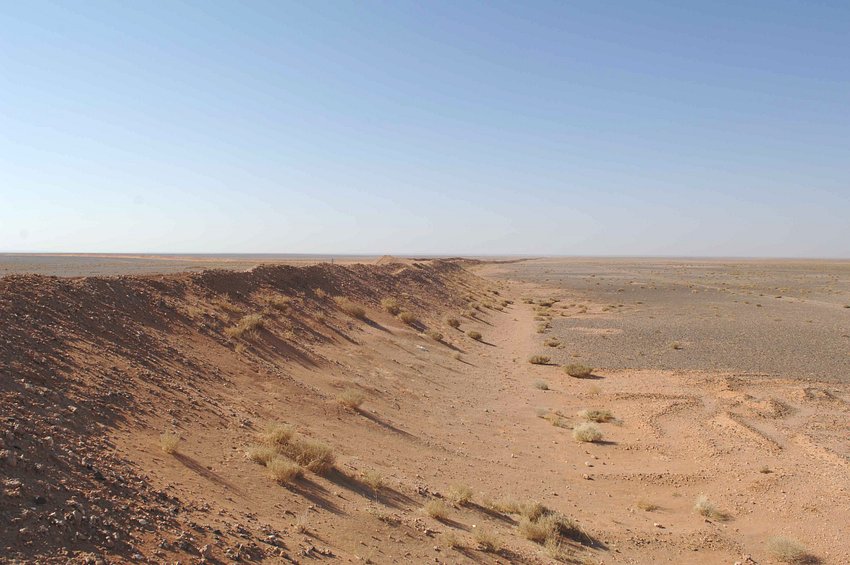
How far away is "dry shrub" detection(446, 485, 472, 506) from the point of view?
9.62 metres

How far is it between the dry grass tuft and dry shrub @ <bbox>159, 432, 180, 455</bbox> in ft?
32.5

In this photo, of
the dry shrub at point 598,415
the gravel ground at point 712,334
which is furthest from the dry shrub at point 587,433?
the gravel ground at point 712,334

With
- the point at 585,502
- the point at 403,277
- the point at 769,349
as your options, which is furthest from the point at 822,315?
the point at 585,502

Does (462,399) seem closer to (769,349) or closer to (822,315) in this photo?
(769,349)

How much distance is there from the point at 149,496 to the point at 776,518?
36.1 feet

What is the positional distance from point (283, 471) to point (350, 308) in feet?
59.6

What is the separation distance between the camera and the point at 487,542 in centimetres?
797

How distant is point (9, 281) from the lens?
12.9m

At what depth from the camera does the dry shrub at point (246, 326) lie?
1622 centimetres

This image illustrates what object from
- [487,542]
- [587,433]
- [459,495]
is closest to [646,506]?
[587,433]

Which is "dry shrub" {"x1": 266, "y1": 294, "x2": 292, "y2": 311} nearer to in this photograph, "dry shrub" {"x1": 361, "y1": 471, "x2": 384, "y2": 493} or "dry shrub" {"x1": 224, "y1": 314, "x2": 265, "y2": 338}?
"dry shrub" {"x1": 224, "y1": 314, "x2": 265, "y2": 338}

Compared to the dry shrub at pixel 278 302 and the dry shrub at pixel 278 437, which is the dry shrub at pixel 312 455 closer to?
the dry shrub at pixel 278 437

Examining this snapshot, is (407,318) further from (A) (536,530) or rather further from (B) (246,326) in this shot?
(A) (536,530)

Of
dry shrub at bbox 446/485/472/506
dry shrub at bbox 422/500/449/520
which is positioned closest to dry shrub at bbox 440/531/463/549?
dry shrub at bbox 422/500/449/520
